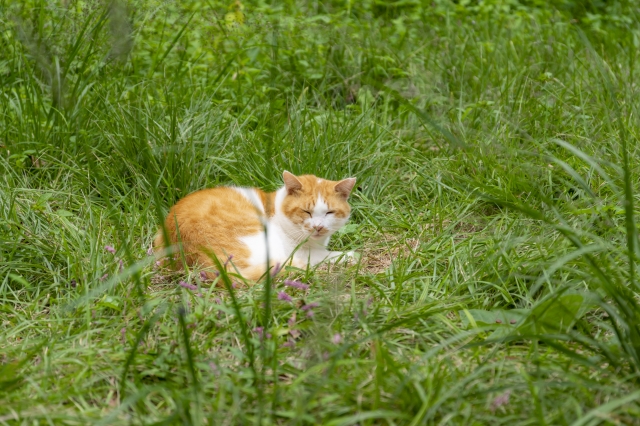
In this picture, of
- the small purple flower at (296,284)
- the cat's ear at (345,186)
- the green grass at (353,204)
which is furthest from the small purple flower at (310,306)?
the cat's ear at (345,186)

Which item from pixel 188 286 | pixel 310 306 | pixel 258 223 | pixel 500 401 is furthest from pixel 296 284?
pixel 500 401

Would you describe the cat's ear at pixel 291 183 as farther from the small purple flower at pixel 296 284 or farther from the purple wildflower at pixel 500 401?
the purple wildflower at pixel 500 401

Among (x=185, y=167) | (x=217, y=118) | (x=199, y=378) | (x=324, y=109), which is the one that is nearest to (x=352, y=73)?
(x=324, y=109)

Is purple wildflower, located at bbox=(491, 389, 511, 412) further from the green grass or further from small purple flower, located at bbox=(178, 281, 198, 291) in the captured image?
small purple flower, located at bbox=(178, 281, 198, 291)

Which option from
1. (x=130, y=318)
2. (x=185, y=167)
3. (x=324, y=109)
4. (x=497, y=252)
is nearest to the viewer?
(x=130, y=318)

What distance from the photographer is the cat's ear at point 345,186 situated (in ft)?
11.9

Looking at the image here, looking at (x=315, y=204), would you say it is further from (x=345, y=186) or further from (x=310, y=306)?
(x=310, y=306)

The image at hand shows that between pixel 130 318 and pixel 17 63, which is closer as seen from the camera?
pixel 130 318

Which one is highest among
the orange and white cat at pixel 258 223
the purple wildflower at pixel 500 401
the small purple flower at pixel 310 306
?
the purple wildflower at pixel 500 401

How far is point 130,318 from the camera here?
108 inches

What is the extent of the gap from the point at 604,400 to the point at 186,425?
1114 mm

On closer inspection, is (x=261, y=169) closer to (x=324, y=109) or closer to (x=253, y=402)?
(x=324, y=109)

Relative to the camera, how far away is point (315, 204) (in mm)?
3594

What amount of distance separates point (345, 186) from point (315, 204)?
0.60 ft
